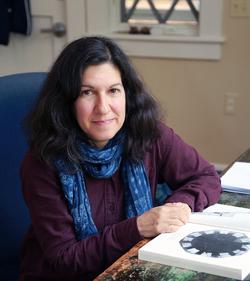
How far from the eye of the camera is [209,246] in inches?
44.2

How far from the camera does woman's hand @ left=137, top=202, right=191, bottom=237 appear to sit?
1219mm

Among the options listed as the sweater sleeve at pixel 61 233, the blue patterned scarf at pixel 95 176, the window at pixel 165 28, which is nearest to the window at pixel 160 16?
the window at pixel 165 28

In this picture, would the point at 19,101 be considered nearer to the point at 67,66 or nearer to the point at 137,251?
the point at 67,66

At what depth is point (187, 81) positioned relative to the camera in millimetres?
3352

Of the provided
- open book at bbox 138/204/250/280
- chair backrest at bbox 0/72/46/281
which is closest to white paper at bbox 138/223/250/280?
open book at bbox 138/204/250/280

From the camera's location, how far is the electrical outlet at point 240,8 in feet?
10.1

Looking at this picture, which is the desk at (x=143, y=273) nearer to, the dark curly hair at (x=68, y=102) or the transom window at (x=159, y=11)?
the dark curly hair at (x=68, y=102)

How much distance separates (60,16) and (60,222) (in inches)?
95.5

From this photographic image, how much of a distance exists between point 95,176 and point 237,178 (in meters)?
0.44

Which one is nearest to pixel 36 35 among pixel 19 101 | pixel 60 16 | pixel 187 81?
pixel 60 16

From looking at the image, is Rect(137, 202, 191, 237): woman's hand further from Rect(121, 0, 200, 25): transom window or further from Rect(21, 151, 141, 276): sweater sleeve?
Rect(121, 0, 200, 25): transom window

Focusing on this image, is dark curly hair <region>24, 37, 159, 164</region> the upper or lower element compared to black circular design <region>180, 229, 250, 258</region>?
upper

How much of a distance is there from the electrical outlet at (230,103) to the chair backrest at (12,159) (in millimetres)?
1818

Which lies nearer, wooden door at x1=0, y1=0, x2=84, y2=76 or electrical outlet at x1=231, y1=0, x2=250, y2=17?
electrical outlet at x1=231, y1=0, x2=250, y2=17
